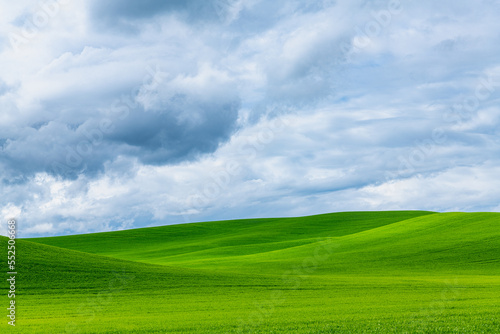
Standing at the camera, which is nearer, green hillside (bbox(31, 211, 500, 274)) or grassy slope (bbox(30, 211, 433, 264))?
green hillside (bbox(31, 211, 500, 274))

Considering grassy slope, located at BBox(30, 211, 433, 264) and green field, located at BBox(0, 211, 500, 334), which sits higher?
grassy slope, located at BBox(30, 211, 433, 264)

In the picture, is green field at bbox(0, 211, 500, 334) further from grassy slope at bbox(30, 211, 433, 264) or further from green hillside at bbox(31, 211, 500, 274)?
grassy slope at bbox(30, 211, 433, 264)

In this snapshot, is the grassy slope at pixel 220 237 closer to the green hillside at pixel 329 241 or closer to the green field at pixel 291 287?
the green hillside at pixel 329 241

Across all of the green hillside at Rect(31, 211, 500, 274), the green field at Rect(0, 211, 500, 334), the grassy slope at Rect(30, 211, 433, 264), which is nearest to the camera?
the green field at Rect(0, 211, 500, 334)

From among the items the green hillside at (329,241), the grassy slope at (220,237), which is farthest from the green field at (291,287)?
the grassy slope at (220,237)

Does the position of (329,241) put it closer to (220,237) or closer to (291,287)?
(220,237)

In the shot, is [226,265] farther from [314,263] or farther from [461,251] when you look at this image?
→ [461,251]

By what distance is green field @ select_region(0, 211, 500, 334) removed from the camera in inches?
742

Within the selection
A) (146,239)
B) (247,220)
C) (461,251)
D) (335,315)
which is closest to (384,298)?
(335,315)

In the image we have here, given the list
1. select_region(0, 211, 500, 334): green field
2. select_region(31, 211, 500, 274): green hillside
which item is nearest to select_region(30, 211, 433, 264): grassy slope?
select_region(31, 211, 500, 274): green hillside

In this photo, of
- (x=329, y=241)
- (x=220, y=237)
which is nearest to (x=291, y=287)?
(x=329, y=241)

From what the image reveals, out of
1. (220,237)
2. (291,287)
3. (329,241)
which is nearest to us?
(291,287)

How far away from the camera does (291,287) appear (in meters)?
33.7

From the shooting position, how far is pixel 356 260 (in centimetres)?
5341
